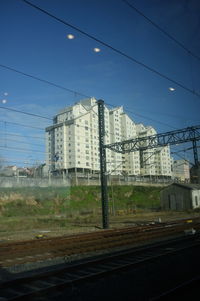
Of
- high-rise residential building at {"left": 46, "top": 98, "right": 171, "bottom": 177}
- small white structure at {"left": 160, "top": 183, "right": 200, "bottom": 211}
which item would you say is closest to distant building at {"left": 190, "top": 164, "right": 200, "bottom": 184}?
small white structure at {"left": 160, "top": 183, "right": 200, "bottom": 211}

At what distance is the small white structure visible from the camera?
154 ft

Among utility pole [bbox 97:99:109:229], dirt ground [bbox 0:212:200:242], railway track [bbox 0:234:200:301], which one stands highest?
utility pole [bbox 97:99:109:229]

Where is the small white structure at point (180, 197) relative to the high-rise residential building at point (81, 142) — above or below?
below

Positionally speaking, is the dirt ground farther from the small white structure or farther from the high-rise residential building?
the high-rise residential building

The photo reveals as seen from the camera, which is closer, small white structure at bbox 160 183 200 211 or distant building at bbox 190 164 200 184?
distant building at bbox 190 164 200 184

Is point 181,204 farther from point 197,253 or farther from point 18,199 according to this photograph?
point 197,253

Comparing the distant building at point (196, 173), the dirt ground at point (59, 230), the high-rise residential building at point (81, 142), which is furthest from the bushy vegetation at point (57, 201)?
the high-rise residential building at point (81, 142)

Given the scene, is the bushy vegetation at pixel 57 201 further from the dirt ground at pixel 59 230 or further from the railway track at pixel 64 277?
the railway track at pixel 64 277

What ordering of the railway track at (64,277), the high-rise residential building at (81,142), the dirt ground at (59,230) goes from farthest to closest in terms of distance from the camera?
the high-rise residential building at (81,142) → the dirt ground at (59,230) → the railway track at (64,277)

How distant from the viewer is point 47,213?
41.0 meters

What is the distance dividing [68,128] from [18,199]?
57.6 meters

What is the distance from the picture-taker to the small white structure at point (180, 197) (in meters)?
47.0

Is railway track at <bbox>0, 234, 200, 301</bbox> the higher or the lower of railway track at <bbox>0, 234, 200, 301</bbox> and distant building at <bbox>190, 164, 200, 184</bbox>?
the lower

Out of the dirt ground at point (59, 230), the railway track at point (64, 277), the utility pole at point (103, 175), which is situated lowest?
the dirt ground at point (59, 230)
